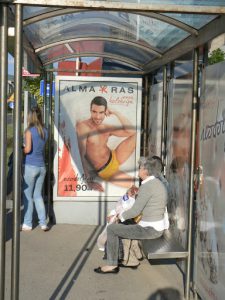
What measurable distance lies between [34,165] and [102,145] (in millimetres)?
1051

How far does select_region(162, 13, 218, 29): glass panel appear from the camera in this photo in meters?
3.84

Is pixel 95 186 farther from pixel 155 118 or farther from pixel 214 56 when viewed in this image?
pixel 214 56

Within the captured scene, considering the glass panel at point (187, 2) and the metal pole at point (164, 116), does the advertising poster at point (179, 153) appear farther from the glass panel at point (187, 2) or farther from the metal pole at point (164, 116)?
the glass panel at point (187, 2)

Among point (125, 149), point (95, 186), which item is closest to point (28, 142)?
point (95, 186)

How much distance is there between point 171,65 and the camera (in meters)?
5.72

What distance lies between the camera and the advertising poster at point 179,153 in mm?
4543

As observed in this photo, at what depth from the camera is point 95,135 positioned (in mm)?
6953

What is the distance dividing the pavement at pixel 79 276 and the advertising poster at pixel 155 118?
1.57 meters

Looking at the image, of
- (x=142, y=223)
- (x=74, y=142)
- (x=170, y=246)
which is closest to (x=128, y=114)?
(x=74, y=142)

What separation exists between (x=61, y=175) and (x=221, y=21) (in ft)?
12.9

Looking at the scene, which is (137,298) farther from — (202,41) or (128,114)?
(128,114)

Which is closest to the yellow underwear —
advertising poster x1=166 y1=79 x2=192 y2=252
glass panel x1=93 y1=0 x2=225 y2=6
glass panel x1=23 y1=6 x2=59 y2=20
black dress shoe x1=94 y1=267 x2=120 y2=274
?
advertising poster x1=166 y1=79 x2=192 y2=252

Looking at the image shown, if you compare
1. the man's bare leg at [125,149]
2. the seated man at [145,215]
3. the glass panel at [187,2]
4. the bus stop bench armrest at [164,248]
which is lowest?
the bus stop bench armrest at [164,248]

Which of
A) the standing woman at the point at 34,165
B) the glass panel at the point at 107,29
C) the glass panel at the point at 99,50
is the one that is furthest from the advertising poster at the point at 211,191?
the standing woman at the point at 34,165
